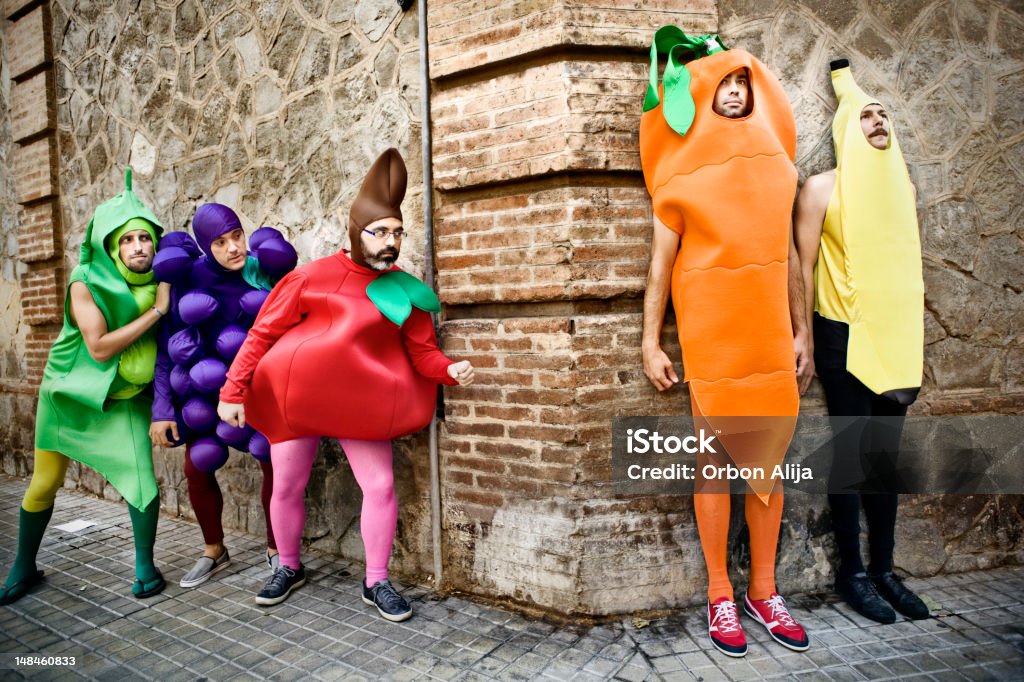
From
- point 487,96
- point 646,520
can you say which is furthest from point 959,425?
point 487,96

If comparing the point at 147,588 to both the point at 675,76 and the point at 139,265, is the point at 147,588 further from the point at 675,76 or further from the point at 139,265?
the point at 675,76

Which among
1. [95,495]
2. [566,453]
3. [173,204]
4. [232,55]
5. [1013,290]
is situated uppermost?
[232,55]

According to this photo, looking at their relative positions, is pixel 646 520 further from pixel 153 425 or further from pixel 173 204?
pixel 173 204

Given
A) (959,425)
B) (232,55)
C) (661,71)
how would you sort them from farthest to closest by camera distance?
(232,55), (959,425), (661,71)

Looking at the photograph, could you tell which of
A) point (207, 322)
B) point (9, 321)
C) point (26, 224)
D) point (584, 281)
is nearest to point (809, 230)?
point (584, 281)

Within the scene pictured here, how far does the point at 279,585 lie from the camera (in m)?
3.19

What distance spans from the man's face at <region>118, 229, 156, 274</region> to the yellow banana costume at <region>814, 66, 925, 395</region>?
3.40 meters

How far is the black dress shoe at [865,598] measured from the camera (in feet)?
9.34

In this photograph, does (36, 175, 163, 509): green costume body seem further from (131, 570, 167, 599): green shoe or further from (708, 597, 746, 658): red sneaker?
(708, 597, 746, 658): red sneaker

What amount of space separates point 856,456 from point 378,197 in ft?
8.61

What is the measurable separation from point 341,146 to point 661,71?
1849 millimetres

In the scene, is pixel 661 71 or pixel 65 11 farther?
pixel 65 11

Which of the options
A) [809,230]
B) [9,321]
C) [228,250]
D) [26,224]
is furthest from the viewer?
[9,321]

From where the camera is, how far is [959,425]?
3328 mm
